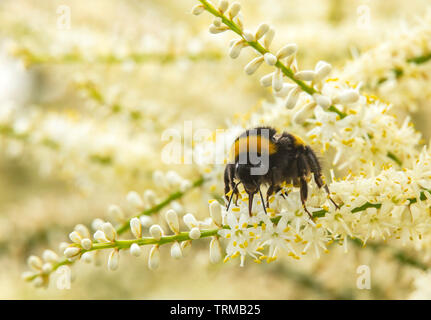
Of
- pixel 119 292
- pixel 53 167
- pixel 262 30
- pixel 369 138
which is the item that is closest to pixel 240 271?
pixel 119 292

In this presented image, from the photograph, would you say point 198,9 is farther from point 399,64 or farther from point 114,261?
point 399,64

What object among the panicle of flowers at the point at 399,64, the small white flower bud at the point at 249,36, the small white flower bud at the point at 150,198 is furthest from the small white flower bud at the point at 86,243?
the panicle of flowers at the point at 399,64

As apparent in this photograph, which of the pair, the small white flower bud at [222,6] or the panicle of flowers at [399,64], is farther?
the panicle of flowers at [399,64]

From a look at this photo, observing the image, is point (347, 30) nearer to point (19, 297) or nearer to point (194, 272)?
point (194, 272)

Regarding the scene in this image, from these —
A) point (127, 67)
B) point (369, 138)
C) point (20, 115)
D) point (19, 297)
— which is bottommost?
point (19, 297)

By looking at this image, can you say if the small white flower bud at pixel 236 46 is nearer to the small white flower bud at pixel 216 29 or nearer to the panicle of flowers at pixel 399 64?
the small white flower bud at pixel 216 29

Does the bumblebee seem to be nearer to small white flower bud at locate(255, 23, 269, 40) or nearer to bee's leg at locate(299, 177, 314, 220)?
bee's leg at locate(299, 177, 314, 220)
